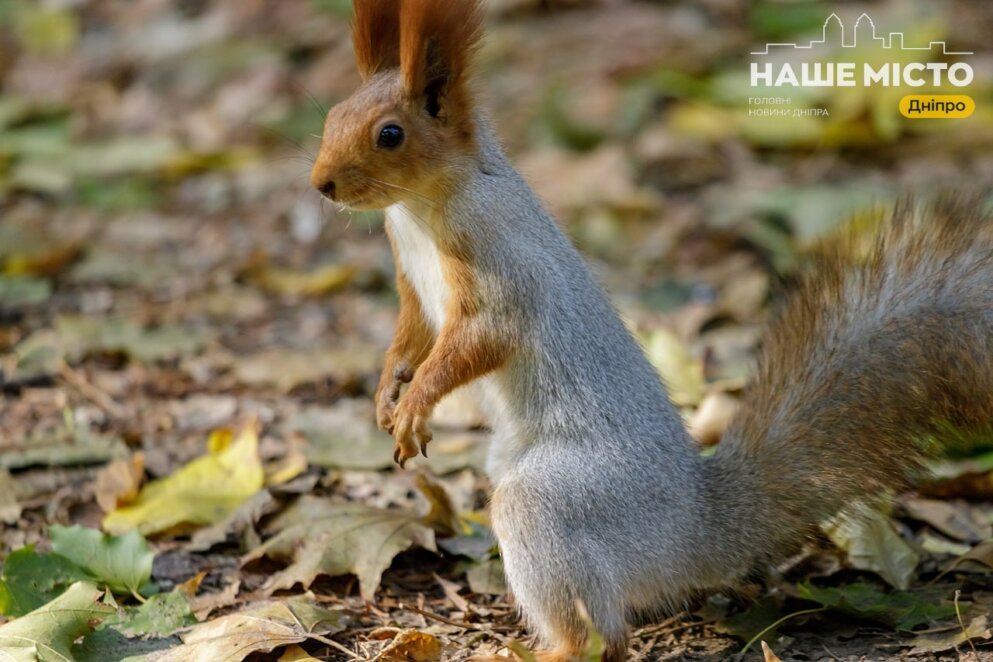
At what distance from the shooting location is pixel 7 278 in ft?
13.5

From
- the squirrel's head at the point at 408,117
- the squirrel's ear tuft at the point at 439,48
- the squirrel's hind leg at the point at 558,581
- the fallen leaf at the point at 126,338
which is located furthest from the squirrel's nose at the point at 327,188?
the fallen leaf at the point at 126,338

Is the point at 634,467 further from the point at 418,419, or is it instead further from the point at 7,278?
the point at 7,278

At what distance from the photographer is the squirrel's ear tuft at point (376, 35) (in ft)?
7.27

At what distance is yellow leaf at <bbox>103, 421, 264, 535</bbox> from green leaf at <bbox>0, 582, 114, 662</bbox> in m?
0.41

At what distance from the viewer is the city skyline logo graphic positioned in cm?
498

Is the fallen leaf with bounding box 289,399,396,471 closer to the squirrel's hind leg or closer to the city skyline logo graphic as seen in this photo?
the squirrel's hind leg

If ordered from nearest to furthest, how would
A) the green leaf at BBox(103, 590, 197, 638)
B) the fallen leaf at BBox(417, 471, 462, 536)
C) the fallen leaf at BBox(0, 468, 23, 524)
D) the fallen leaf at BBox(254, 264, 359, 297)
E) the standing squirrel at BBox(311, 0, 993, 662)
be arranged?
the standing squirrel at BBox(311, 0, 993, 662) < the green leaf at BBox(103, 590, 197, 638) < the fallen leaf at BBox(417, 471, 462, 536) < the fallen leaf at BBox(0, 468, 23, 524) < the fallen leaf at BBox(254, 264, 359, 297)

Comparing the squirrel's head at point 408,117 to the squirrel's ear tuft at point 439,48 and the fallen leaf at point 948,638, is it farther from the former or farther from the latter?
the fallen leaf at point 948,638

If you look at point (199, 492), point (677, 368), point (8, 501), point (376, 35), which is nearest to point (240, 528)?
point (199, 492)

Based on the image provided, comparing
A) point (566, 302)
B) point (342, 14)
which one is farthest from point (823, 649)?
point (342, 14)

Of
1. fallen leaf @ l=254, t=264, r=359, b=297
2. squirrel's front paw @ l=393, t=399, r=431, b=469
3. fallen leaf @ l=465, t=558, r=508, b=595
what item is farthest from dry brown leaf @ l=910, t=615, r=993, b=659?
fallen leaf @ l=254, t=264, r=359, b=297

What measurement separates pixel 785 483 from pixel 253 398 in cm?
172

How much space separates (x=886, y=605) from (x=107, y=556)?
4.78 feet

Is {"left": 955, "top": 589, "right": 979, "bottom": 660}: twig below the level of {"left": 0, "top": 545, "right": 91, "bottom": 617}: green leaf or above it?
below
